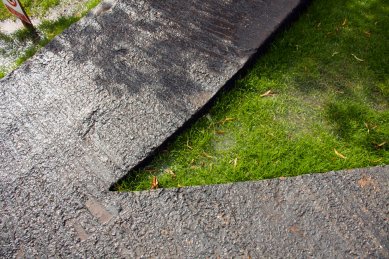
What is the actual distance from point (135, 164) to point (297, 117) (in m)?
1.39

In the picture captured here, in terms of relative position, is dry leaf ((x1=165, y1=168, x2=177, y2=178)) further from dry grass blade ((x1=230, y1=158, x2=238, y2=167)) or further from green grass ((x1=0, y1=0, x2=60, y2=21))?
green grass ((x1=0, y1=0, x2=60, y2=21))

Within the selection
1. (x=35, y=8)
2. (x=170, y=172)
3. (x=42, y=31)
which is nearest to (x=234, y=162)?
(x=170, y=172)

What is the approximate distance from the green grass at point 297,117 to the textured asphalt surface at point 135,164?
12cm

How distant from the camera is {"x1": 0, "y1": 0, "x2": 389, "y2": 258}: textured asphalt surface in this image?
2523 mm

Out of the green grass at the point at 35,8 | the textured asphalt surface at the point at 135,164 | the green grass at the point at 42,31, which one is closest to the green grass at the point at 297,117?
the textured asphalt surface at the point at 135,164

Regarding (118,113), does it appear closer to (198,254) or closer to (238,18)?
(198,254)

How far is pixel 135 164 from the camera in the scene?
112 inches

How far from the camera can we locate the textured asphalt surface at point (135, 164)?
2523 mm

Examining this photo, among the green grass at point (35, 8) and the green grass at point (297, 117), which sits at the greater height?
the green grass at point (35, 8)

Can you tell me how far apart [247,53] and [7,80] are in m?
2.16

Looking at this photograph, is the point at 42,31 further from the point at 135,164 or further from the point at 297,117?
the point at 297,117

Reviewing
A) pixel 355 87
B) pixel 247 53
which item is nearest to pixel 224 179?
pixel 247 53

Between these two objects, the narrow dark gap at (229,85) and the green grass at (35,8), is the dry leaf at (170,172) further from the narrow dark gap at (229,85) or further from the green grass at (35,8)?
the green grass at (35,8)

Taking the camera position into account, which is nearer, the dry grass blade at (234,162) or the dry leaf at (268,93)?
the dry grass blade at (234,162)
